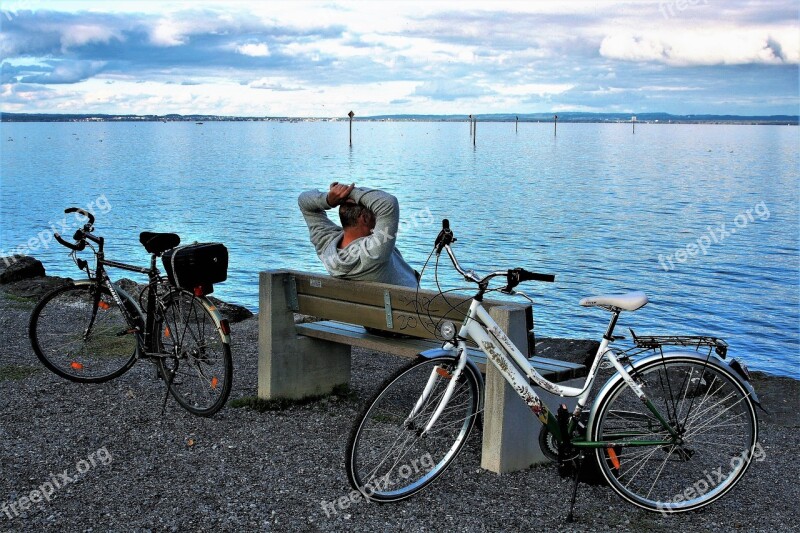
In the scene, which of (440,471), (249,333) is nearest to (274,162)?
(249,333)

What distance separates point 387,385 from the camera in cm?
480

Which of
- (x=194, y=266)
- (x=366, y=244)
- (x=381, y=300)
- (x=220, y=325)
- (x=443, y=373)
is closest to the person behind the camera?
(x=443, y=373)

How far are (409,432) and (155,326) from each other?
2.69 m

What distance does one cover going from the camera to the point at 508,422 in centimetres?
541

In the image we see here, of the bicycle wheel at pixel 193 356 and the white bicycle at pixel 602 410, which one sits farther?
the bicycle wheel at pixel 193 356

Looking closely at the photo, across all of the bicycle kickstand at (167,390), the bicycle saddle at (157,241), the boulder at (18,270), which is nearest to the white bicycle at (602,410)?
the bicycle kickstand at (167,390)

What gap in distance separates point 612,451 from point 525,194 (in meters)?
48.8

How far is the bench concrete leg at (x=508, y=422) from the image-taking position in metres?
5.24

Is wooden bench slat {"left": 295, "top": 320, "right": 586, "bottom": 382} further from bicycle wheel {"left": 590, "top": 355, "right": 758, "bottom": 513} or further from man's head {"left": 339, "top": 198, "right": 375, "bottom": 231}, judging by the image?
man's head {"left": 339, "top": 198, "right": 375, "bottom": 231}

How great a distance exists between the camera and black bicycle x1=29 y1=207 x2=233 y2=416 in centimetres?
650

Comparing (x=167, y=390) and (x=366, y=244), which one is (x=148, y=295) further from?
(x=366, y=244)

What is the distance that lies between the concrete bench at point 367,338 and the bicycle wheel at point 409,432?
0.28m

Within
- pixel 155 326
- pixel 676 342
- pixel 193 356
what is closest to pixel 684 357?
pixel 676 342

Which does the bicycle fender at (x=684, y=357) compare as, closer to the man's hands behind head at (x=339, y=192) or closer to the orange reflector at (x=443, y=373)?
the orange reflector at (x=443, y=373)
